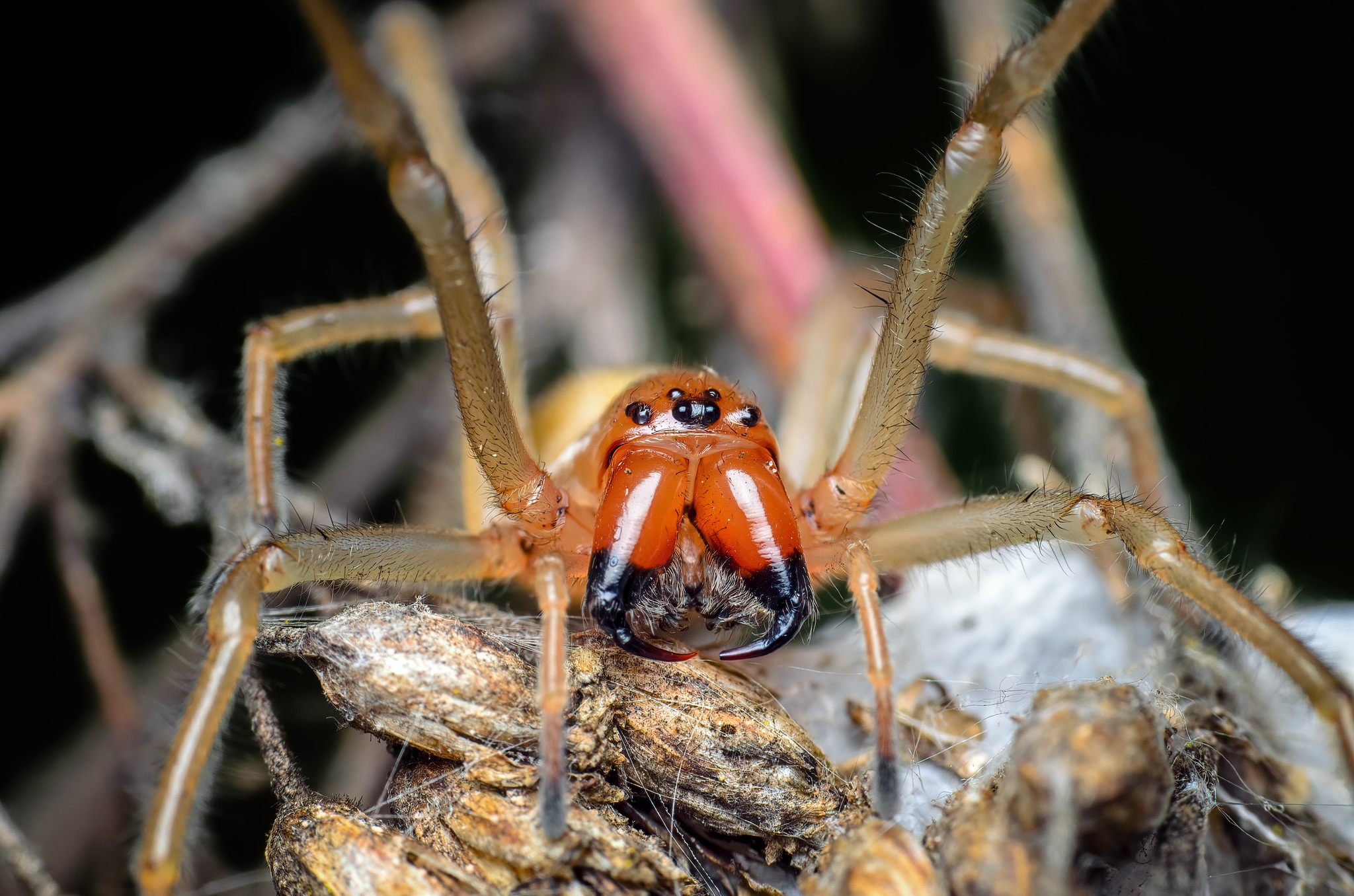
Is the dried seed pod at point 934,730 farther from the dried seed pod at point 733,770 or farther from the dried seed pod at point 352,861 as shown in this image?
the dried seed pod at point 352,861

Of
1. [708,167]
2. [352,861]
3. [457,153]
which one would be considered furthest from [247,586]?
[708,167]

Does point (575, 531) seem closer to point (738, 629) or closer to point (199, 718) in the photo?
point (738, 629)

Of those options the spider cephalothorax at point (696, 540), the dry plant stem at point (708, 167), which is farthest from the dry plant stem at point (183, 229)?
the spider cephalothorax at point (696, 540)

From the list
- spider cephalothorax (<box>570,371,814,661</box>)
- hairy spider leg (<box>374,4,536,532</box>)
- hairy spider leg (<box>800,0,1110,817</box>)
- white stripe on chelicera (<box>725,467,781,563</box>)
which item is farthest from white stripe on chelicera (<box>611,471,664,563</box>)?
hairy spider leg (<box>374,4,536,532</box>)

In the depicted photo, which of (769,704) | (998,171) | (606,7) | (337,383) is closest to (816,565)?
(769,704)

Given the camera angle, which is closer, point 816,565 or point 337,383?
point 816,565
